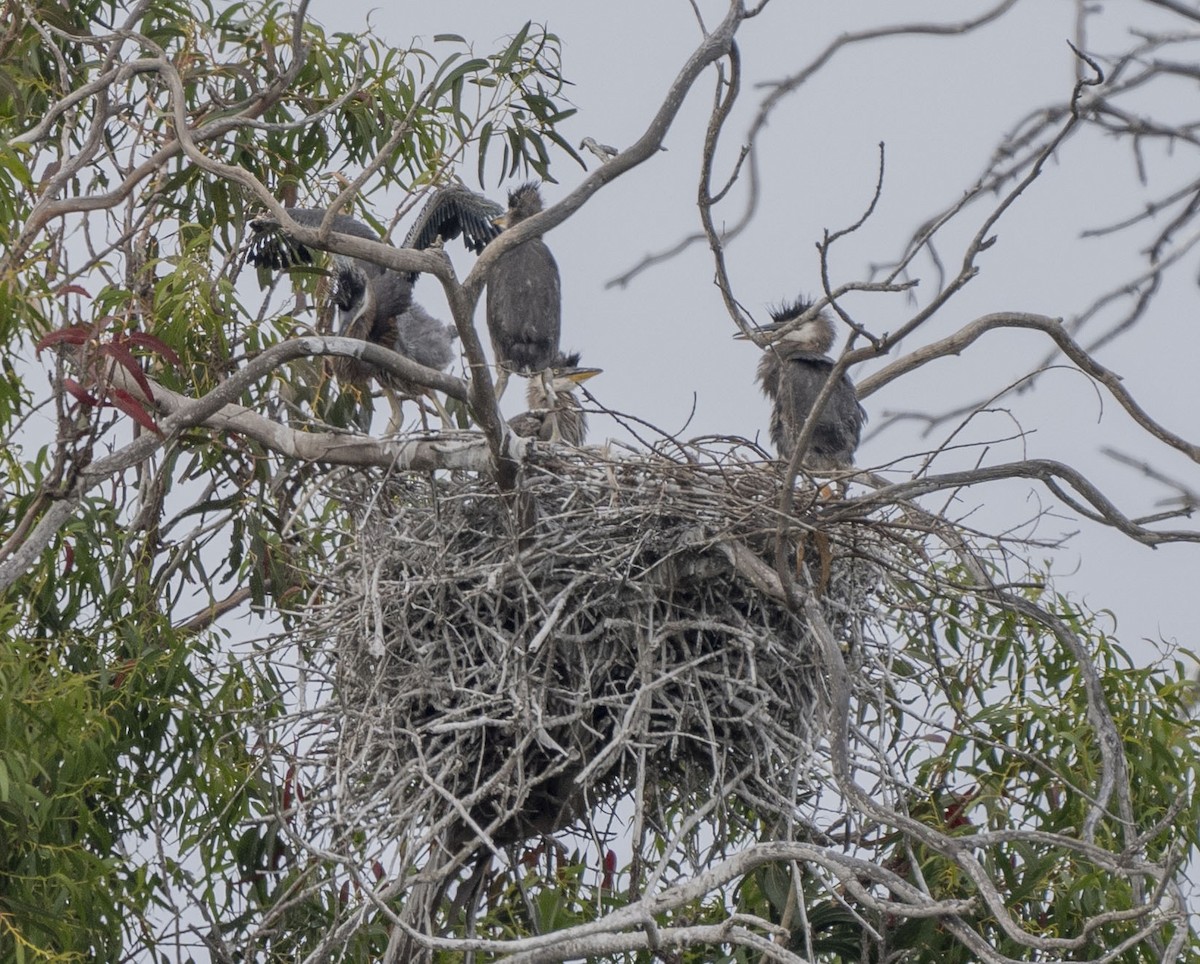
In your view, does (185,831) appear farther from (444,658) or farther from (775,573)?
(775,573)

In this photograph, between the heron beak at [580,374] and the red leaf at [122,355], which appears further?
the heron beak at [580,374]

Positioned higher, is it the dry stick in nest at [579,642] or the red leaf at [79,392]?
the red leaf at [79,392]

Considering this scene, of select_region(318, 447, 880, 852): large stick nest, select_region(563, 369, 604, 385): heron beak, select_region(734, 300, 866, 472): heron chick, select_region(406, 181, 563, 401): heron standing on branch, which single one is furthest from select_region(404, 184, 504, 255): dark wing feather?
select_region(318, 447, 880, 852): large stick nest

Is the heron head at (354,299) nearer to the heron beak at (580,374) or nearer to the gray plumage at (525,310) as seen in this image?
the gray plumage at (525,310)

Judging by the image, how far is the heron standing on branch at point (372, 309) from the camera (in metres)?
5.04

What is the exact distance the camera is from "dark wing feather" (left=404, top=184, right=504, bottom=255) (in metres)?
5.09

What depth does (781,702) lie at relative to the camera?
11.6 ft

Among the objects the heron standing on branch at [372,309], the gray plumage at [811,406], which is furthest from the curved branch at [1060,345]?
the heron standing on branch at [372,309]

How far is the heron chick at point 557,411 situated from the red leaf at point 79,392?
1.35 m

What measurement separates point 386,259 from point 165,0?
10.5 ft

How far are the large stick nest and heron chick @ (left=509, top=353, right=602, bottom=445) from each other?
3.05 ft

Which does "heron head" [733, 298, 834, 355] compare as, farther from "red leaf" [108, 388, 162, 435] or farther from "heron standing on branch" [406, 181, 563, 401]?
"red leaf" [108, 388, 162, 435]

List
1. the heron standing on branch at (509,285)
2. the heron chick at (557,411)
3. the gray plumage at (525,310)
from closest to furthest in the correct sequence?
the heron chick at (557,411) < the heron standing on branch at (509,285) < the gray plumage at (525,310)

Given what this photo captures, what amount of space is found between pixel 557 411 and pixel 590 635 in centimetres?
147
